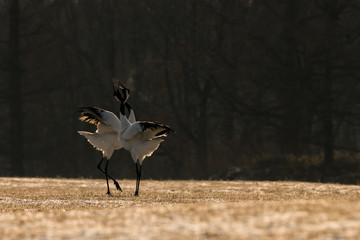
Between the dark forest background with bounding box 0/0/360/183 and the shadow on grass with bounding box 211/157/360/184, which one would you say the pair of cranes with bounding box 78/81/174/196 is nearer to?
the shadow on grass with bounding box 211/157/360/184

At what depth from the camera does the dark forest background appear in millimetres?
30219

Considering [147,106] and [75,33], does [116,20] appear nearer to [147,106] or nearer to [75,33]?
[75,33]

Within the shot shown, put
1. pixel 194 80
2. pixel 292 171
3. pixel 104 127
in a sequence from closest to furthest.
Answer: pixel 104 127 → pixel 292 171 → pixel 194 80

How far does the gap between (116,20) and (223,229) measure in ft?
124

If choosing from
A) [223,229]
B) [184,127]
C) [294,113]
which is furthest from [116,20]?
[223,229]

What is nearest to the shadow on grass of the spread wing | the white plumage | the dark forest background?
the dark forest background

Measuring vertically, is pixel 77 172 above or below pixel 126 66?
below

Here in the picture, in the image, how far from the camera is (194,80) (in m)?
38.7

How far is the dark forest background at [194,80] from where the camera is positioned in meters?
30.2

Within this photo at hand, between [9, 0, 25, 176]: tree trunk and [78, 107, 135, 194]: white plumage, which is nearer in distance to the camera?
[78, 107, 135, 194]: white plumage

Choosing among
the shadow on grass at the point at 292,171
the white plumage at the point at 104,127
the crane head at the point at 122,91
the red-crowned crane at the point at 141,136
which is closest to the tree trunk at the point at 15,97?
the shadow on grass at the point at 292,171

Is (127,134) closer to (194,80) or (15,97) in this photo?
(194,80)

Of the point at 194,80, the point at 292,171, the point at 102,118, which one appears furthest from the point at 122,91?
the point at 194,80

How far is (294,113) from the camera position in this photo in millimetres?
30625
